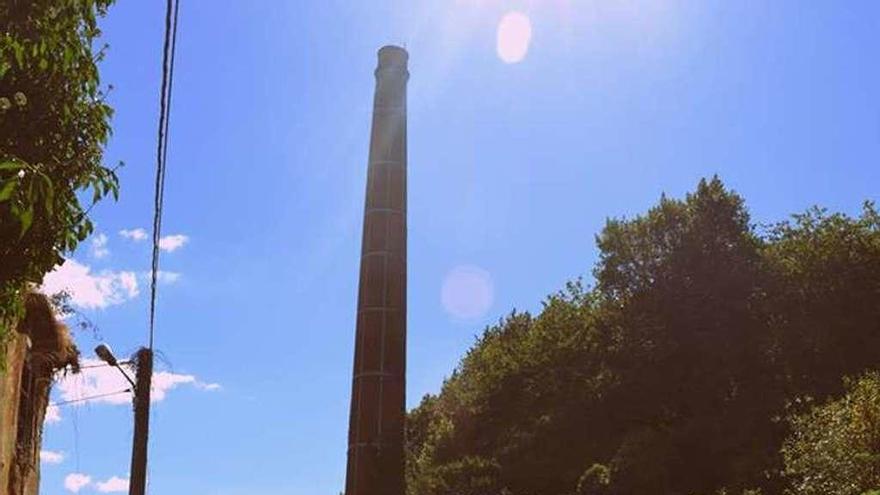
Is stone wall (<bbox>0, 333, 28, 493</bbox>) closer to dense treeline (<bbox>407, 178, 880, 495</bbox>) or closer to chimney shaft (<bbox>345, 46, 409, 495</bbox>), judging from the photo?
chimney shaft (<bbox>345, 46, 409, 495</bbox>)

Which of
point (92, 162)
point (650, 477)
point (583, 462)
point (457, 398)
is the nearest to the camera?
point (92, 162)

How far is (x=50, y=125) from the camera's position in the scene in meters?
4.77

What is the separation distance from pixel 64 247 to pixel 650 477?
31.4 metres

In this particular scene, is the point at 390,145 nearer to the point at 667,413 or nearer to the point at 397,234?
the point at 397,234

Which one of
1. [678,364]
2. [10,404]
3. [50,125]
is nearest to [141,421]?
[10,404]

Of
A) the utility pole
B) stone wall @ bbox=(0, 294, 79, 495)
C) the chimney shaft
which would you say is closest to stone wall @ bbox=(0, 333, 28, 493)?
stone wall @ bbox=(0, 294, 79, 495)

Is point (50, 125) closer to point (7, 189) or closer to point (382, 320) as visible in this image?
point (7, 189)

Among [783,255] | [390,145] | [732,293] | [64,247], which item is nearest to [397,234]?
[390,145]

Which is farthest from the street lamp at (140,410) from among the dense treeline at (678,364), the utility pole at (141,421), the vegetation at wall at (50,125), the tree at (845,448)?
the dense treeline at (678,364)

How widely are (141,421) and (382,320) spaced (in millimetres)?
18333

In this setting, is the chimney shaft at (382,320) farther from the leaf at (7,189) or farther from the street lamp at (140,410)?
the leaf at (7,189)

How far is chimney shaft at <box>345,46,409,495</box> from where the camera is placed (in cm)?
3120

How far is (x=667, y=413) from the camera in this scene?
37562 mm

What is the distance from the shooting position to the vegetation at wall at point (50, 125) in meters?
4.30
